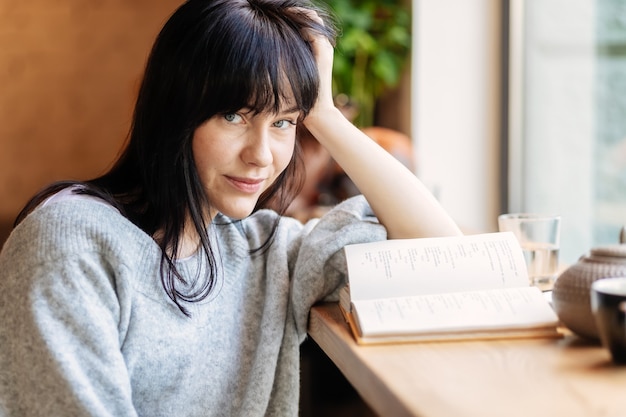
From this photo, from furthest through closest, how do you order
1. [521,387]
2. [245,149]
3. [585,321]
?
[245,149]
[585,321]
[521,387]

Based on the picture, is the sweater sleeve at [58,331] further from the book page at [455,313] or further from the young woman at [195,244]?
the book page at [455,313]

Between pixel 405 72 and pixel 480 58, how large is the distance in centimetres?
37

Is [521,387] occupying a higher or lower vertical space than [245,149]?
lower

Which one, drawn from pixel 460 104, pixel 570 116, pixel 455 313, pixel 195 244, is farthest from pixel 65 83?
pixel 455 313

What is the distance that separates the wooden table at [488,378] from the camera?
635 millimetres

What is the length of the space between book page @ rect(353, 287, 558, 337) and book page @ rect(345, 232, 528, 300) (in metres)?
0.02

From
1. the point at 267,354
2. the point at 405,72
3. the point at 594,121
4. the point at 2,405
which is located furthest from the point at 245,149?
the point at 405,72

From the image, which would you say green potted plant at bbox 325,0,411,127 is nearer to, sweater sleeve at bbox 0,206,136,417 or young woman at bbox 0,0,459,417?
young woman at bbox 0,0,459,417

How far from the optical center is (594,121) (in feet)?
7.68

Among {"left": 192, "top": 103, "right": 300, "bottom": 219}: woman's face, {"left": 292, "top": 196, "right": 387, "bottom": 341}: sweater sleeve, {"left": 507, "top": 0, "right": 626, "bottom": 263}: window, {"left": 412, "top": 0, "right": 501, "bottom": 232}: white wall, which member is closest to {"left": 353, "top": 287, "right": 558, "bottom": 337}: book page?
{"left": 292, "top": 196, "right": 387, "bottom": 341}: sweater sleeve

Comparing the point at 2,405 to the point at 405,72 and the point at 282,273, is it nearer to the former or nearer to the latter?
the point at 282,273

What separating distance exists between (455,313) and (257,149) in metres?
0.33

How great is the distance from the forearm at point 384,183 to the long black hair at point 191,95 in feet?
0.35

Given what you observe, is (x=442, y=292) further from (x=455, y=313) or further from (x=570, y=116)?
(x=570, y=116)
